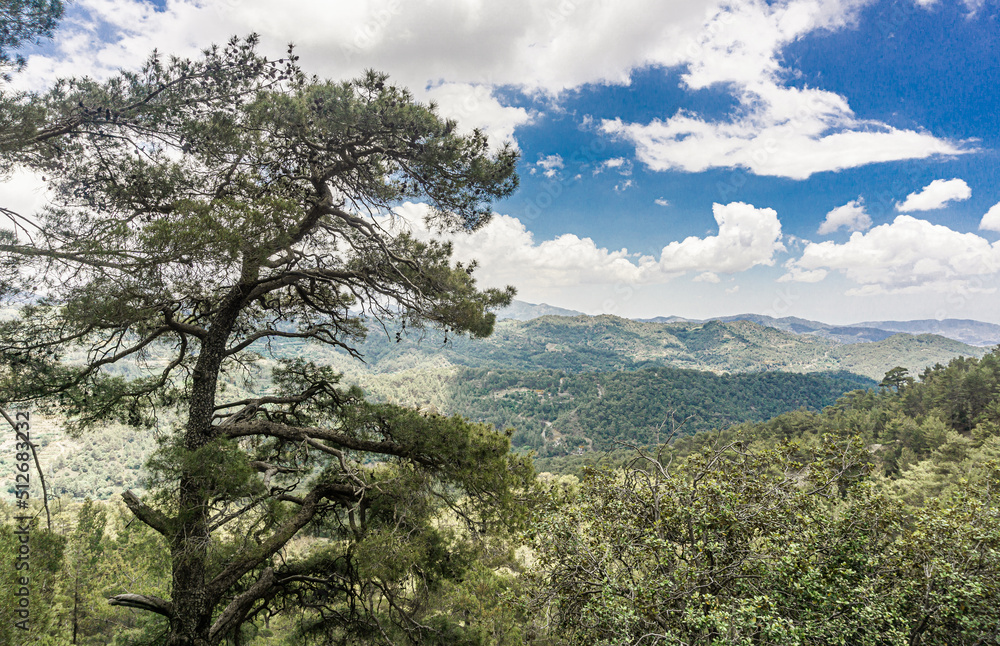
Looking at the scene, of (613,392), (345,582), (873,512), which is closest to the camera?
(873,512)

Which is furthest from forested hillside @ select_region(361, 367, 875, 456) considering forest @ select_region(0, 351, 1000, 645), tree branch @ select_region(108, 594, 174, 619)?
tree branch @ select_region(108, 594, 174, 619)

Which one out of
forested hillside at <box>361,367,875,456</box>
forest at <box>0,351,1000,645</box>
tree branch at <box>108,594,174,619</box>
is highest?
forest at <box>0,351,1000,645</box>

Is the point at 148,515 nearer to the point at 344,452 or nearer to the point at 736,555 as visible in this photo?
the point at 344,452

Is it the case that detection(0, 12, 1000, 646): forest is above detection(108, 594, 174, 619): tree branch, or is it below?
above

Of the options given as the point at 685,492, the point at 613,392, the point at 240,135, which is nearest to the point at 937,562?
the point at 685,492

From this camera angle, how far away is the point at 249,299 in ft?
16.0

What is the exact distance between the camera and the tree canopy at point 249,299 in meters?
3.88

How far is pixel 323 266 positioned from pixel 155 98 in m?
2.63

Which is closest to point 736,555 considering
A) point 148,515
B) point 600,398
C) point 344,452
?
point 344,452

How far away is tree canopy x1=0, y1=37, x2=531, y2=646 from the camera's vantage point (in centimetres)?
388

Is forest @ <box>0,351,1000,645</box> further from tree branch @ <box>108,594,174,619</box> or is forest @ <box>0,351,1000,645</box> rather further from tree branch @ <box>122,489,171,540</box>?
tree branch @ <box>108,594,174,619</box>

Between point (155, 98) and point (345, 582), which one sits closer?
point (155, 98)

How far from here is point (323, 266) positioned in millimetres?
5410

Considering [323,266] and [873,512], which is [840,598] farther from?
[323,266]
